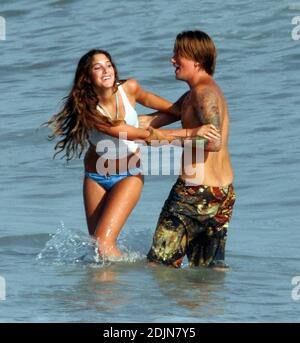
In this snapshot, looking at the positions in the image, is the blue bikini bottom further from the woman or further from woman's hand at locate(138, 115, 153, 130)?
woman's hand at locate(138, 115, 153, 130)

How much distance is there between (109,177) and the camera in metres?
7.39

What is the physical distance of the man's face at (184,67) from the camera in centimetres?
692

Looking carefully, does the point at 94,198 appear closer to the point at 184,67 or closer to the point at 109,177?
the point at 109,177

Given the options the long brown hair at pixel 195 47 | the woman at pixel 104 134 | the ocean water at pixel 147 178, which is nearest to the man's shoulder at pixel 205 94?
the long brown hair at pixel 195 47

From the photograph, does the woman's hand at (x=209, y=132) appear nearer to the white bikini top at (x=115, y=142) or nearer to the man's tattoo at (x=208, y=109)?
the man's tattoo at (x=208, y=109)

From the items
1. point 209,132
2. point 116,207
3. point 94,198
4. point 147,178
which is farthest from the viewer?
point 147,178

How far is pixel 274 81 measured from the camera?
1400 cm

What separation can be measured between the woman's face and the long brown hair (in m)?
0.49

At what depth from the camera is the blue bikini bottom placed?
738cm

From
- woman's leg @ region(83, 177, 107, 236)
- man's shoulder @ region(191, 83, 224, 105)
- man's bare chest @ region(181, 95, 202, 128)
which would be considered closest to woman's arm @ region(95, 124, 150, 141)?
man's bare chest @ region(181, 95, 202, 128)

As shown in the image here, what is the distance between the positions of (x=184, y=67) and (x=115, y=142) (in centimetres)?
69

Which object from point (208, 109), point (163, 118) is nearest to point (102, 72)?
point (163, 118)

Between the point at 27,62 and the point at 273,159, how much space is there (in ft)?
19.6

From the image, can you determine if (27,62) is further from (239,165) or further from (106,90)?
(106,90)
